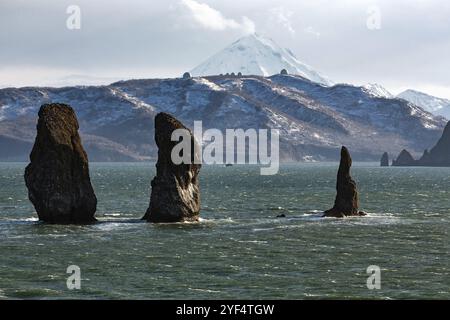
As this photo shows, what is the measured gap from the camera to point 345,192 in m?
98.2

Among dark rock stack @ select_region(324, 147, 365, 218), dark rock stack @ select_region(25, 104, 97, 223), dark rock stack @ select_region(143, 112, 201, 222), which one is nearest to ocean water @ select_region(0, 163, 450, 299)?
dark rock stack @ select_region(143, 112, 201, 222)

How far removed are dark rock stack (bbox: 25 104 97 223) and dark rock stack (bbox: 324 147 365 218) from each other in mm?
28999

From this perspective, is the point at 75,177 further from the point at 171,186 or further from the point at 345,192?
the point at 345,192

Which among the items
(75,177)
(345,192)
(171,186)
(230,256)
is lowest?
(230,256)

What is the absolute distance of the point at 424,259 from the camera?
64875 mm

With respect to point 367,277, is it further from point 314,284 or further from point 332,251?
point 332,251

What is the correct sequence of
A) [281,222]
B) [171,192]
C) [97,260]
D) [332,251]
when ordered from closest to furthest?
[97,260], [332,251], [171,192], [281,222]

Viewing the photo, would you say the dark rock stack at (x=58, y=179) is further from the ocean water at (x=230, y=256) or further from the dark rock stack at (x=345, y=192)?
the dark rock stack at (x=345, y=192)

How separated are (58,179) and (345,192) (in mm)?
33620

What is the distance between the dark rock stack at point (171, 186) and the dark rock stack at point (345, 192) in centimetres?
1731

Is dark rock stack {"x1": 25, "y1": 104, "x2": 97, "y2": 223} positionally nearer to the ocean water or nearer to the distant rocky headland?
the distant rocky headland

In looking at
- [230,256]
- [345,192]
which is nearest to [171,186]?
[345,192]

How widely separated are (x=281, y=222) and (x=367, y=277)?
40246 mm
